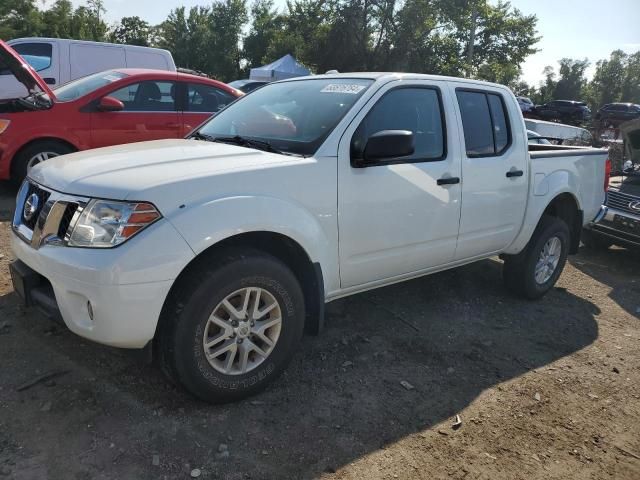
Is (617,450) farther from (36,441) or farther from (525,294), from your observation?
(36,441)

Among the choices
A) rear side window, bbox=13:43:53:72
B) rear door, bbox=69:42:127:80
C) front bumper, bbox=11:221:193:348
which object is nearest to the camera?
front bumper, bbox=11:221:193:348

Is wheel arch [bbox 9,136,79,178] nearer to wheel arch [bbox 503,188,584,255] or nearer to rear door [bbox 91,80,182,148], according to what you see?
rear door [bbox 91,80,182,148]

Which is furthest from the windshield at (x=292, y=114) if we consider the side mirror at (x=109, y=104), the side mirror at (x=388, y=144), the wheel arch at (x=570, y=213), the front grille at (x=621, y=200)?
the front grille at (x=621, y=200)

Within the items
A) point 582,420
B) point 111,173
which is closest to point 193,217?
point 111,173

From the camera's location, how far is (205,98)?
24.0ft

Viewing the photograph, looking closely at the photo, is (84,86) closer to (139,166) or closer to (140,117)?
(140,117)

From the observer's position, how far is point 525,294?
4.79 meters

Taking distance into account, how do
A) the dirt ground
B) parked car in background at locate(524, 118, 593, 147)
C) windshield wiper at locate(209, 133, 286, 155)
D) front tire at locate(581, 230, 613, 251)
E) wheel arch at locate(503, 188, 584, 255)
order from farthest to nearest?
1. parked car in background at locate(524, 118, 593, 147)
2. front tire at locate(581, 230, 613, 251)
3. wheel arch at locate(503, 188, 584, 255)
4. windshield wiper at locate(209, 133, 286, 155)
5. the dirt ground

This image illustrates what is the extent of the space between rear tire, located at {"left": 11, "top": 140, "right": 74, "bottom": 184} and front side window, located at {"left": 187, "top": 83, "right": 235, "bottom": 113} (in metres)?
1.83

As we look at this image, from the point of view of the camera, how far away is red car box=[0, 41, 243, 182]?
6.11 meters

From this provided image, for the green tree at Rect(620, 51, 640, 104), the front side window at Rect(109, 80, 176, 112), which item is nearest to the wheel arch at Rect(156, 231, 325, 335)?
the front side window at Rect(109, 80, 176, 112)

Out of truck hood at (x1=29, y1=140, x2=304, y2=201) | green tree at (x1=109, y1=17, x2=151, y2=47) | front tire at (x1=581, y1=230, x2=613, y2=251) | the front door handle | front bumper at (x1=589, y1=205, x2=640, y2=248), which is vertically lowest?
front tire at (x1=581, y1=230, x2=613, y2=251)

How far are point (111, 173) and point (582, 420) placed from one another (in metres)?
2.95

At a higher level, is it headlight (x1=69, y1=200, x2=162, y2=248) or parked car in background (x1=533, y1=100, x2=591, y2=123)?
parked car in background (x1=533, y1=100, x2=591, y2=123)
